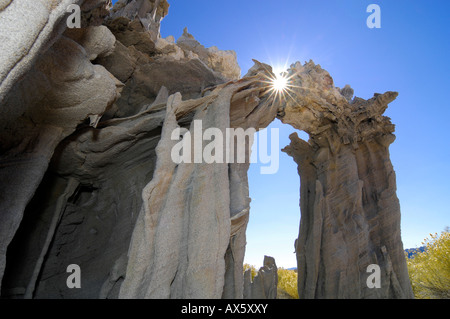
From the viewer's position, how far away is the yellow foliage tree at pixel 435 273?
11266 mm

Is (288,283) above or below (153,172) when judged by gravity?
below

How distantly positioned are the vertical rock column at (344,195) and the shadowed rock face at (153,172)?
0.03 m

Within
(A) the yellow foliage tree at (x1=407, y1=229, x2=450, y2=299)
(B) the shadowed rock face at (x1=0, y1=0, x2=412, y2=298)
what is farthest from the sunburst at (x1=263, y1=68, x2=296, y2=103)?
(A) the yellow foliage tree at (x1=407, y1=229, x2=450, y2=299)

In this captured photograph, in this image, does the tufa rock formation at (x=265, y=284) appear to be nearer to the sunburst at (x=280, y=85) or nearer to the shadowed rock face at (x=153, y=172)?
the shadowed rock face at (x=153, y=172)

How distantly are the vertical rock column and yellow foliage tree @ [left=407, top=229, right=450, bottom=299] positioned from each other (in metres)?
5.50

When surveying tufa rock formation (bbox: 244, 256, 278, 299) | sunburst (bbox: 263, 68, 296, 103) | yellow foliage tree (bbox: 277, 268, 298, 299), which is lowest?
yellow foliage tree (bbox: 277, 268, 298, 299)

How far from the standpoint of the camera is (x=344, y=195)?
8547mm

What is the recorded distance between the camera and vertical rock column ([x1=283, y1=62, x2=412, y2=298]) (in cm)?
771

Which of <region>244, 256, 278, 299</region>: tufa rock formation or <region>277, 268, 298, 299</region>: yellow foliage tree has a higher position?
<region>244, 256, 278, 299</region>: tufa rock formation

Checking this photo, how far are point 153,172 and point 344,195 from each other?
587 centimetres

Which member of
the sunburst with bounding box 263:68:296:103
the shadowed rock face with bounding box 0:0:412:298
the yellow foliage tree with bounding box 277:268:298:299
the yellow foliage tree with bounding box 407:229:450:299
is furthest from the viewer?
the yellow foliage tree with bounding box 277:268:298:299

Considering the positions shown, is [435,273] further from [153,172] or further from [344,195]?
[153,172]

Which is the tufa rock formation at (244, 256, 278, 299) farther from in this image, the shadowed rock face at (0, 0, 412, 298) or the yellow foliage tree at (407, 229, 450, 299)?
the yellow foliage tree at (407, 229, 450, 299)

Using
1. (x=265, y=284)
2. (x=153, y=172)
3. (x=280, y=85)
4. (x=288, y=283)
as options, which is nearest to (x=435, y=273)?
(x=288, y=283)
